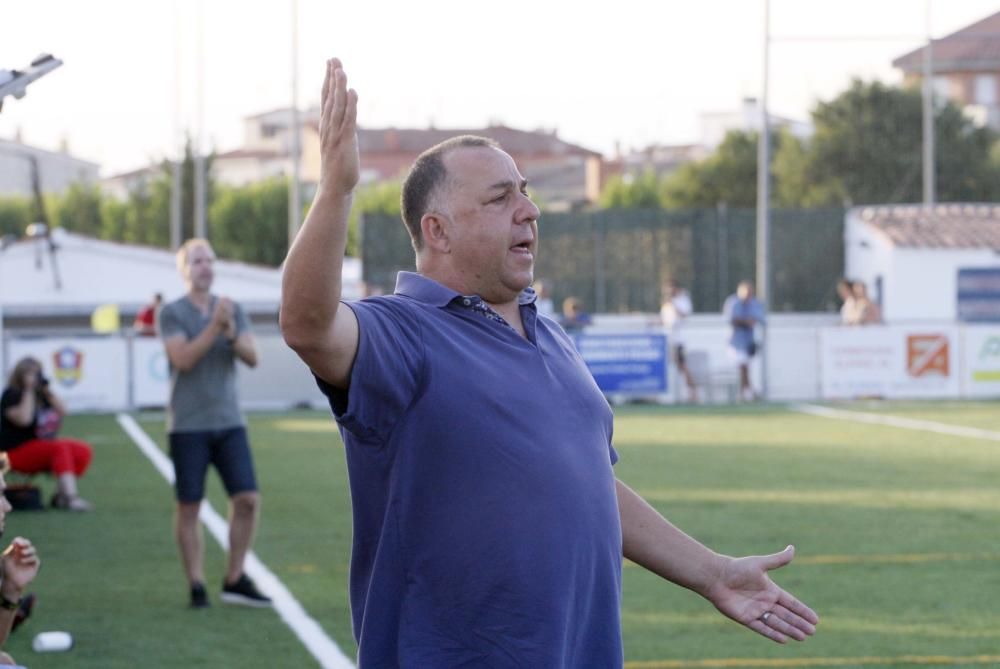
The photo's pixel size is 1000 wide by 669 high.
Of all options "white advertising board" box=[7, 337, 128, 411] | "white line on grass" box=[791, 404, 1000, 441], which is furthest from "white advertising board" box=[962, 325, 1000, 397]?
"white advertising board" box=[7, 337, 128, 411]

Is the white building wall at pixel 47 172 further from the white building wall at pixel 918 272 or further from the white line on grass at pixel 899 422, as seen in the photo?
the white line on grass at pixel 899 422

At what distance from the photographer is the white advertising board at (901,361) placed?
94.2 feet

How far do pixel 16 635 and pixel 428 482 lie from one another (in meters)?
6.10

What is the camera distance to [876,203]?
177 ft

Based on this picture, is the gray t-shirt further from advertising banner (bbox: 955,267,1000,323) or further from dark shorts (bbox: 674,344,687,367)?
advertising banner (bbox: 955,267,1000,323)

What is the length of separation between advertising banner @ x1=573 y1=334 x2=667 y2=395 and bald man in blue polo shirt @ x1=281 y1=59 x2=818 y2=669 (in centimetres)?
2420

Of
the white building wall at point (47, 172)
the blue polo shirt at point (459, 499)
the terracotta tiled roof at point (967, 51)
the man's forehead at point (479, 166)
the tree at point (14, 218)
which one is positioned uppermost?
the white building wall at point (47, 172)

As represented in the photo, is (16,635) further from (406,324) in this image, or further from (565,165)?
(565,165)

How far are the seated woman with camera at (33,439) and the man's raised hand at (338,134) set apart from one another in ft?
39.6

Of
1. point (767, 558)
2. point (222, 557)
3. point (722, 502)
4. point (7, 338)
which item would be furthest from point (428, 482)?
point (7, 338)

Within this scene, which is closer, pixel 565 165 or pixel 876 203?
pixel 876 203

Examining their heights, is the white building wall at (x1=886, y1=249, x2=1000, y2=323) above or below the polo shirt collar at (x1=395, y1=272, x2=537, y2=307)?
below

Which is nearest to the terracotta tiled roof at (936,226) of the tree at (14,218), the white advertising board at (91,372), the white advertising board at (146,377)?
the white advertising board at (146,377)

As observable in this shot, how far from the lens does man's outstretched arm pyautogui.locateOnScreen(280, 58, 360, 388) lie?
347cm
